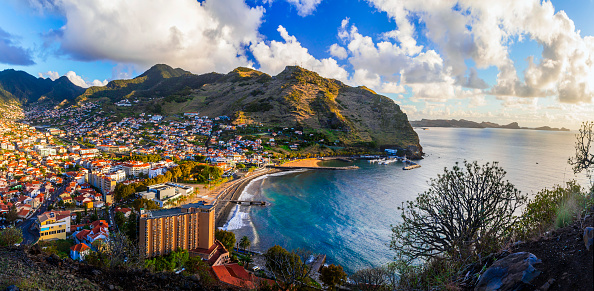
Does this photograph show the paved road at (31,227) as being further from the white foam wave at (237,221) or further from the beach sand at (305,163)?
the beach sand at (305,163)

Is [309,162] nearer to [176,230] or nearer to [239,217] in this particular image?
[239,217]

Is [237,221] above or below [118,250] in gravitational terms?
below

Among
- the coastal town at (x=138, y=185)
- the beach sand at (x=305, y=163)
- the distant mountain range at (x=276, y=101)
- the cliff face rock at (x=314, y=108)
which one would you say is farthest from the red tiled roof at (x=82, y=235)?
the cliff face rock at (x=314, y=108)

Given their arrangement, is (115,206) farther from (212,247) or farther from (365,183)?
(365,183)

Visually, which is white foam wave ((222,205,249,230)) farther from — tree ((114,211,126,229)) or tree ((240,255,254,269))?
tree ((114,211,126,229))

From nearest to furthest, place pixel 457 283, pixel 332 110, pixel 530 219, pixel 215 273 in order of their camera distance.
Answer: pixel 457 283
pixel 530 219
pixel 215 273
pixel 332 110

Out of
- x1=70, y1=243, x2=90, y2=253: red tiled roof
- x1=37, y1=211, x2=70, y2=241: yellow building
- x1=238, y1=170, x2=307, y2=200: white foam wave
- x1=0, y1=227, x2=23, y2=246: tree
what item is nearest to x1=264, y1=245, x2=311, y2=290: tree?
x1=70, y1=243, x2=90, y2=253: red tiled roof

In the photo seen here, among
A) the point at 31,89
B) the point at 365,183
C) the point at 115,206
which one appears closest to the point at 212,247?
the point at 115,206

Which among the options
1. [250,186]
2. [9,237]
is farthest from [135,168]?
[9,237]
